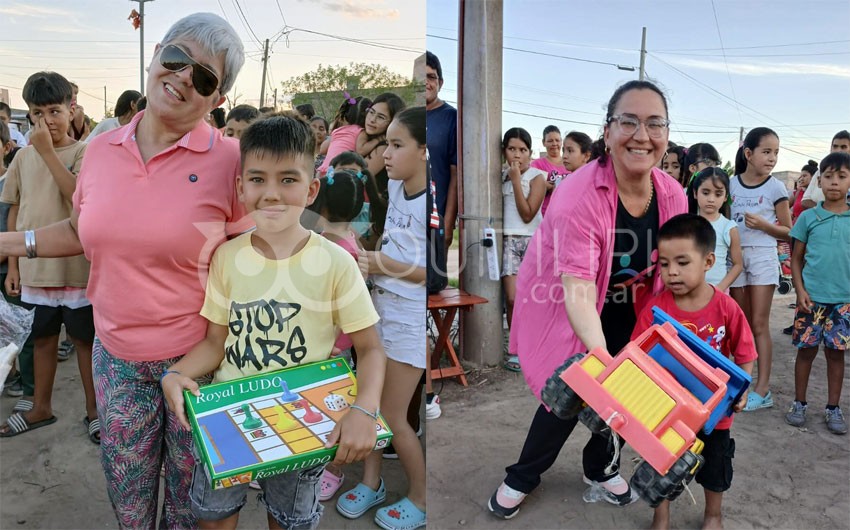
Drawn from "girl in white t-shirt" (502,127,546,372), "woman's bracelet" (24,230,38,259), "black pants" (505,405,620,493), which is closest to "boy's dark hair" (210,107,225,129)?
"woman's bracelet" (24,230,38,259)

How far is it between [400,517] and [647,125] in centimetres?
121

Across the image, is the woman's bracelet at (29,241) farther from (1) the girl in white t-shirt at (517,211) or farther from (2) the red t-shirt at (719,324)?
(1) the girl in white t-shirt at (517,211)

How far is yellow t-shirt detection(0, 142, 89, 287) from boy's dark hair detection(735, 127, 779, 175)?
2750 millimetres

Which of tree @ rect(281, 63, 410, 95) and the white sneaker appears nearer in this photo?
tree @ rect(281, 63, 410, 95)

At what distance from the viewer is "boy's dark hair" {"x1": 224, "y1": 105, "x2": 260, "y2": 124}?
1.21m

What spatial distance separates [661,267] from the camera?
182 cm

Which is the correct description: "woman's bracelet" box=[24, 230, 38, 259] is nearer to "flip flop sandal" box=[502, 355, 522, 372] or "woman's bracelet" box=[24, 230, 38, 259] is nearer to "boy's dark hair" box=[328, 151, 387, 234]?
"boy's dark hair" box=[328, 151, 387, 234]

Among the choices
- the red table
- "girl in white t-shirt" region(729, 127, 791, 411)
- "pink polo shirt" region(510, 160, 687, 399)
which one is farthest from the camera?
"girl in white t-shirt" region(729, 127, 791, 411)

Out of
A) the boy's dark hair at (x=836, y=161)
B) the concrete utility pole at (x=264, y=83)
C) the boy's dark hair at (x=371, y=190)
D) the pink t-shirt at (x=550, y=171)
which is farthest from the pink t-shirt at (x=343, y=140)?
the boy's dark hair at (x=836, y=161)

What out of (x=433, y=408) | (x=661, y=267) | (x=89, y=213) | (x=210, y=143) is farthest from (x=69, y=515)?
(x=661, y=267)

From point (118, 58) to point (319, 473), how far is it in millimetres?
1001

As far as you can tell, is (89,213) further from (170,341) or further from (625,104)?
(625,104)

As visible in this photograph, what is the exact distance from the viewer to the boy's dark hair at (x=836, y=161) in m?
2.71

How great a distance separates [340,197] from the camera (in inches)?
50.7
